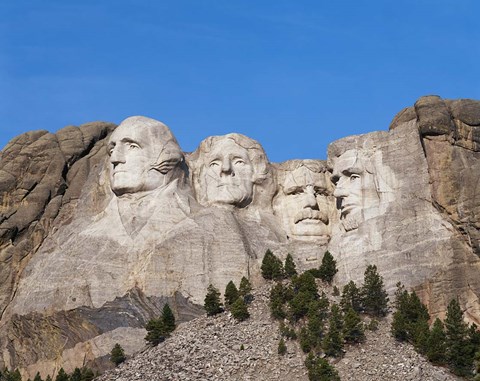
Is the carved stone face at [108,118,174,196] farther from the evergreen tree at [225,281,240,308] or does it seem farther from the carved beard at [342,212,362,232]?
the carved beard at [342,212,362,232]

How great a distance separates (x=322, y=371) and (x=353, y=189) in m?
8.79

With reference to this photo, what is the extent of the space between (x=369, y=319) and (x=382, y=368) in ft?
9.31

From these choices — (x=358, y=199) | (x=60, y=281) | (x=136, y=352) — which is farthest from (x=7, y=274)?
(x=358, y=199)

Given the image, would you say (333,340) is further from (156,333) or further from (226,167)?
(226,167)

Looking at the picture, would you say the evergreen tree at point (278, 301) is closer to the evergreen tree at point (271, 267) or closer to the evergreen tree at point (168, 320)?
the evergreen tree at point (271, 267)

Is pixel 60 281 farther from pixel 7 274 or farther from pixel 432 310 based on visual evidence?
pixel 432 310

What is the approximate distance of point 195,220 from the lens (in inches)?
2219

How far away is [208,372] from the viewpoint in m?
50.7

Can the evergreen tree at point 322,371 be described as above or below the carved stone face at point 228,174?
below

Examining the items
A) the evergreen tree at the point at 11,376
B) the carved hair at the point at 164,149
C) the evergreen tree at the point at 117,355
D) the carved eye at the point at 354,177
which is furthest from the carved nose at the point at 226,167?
the evergreen tree at the point at 11,376

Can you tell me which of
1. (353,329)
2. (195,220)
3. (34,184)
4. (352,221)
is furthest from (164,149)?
(353,329)

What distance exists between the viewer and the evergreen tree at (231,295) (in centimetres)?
5356

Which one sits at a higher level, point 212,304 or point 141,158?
point 141,158

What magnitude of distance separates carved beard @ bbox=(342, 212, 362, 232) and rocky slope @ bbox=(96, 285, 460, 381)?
15.3 ft
